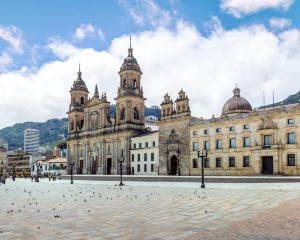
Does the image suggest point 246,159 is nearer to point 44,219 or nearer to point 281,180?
point 281,180

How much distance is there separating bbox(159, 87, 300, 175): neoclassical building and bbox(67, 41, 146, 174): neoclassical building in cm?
1125

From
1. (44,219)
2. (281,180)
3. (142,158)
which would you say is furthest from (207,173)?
(44,219)

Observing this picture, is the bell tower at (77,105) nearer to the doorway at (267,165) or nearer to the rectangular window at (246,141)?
the rectangular window at (246,141)

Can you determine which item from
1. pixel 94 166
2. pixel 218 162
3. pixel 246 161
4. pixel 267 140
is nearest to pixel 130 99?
pixel 94 166

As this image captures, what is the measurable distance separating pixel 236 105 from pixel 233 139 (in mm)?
12663

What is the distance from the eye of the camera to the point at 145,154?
70.2 meters

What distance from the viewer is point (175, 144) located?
6312 centimetres

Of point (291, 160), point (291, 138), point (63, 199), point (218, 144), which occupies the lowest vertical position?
point (63, 199)

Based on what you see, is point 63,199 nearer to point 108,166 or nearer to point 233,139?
point 233,139

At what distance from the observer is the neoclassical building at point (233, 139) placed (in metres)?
48.2

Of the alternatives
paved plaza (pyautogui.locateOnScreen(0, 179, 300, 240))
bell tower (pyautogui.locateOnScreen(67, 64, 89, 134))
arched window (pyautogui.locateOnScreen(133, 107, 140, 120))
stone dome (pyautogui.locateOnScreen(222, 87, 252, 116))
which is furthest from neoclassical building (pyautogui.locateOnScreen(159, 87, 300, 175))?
paved plaza (pyautogui.locateOnScreen(0, 179, 300, 240))

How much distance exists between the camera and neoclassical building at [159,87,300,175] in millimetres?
48188

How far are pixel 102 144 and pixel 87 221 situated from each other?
69640 mm

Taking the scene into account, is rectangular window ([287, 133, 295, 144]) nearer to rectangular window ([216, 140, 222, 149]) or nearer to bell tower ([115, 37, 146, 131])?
rectangular window ([216, 140, 222, 149])
